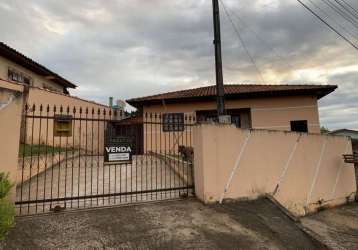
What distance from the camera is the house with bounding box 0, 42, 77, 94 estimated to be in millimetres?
12112

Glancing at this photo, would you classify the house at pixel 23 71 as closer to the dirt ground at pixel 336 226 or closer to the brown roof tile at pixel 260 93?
the brown roof tile at pixel 260 93

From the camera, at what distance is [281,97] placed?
14891mm

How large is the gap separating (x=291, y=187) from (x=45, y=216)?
6.50 m

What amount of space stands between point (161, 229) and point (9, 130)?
3.11 metres

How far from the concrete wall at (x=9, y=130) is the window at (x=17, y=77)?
1057 cm

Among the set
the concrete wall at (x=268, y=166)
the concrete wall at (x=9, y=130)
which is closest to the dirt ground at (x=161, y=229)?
the concrete wall at (x=268, y=166)

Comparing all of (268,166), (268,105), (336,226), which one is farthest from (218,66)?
(268,105)

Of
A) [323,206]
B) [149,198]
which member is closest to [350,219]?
[323,206]

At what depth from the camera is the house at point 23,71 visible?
1211 cm

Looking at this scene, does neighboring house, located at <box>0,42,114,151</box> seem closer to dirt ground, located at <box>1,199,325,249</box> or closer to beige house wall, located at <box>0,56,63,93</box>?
beige house wall, located at <box>0,56,63,93</box>

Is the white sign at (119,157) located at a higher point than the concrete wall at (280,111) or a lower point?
lower

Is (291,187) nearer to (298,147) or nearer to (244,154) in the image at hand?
(298,147)

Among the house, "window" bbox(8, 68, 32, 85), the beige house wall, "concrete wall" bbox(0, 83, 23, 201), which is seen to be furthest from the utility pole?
"window" bbox(8, 68, 32, 85)

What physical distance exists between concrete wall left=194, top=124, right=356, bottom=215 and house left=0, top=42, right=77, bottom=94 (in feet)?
36.5
